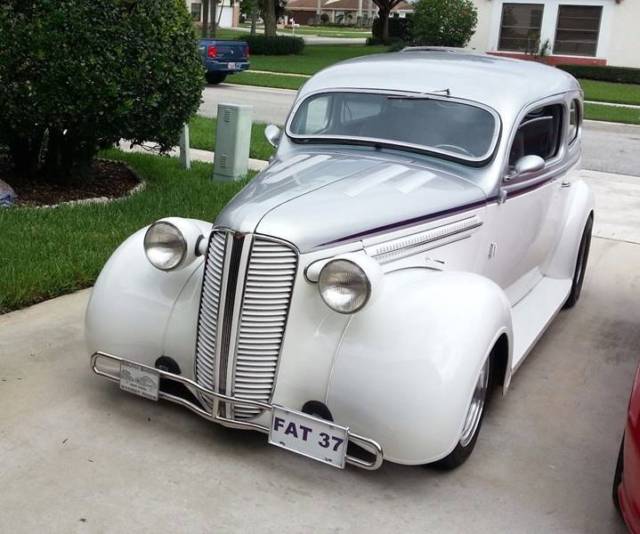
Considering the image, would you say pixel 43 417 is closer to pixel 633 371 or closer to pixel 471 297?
pixel 471 297

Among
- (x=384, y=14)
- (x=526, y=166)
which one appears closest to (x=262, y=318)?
(x=526, y=166)

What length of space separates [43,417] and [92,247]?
2377mm

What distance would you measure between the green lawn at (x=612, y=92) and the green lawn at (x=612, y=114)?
1688 millimetres

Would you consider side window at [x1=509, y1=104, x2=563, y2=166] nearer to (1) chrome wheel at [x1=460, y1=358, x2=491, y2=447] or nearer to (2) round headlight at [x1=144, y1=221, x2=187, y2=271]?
(1) chrome wheel at [x1=460, y1=358, x2=491, y2=447]

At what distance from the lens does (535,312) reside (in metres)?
4.96

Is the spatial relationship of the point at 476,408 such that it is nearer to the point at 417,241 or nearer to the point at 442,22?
the point at 417,241

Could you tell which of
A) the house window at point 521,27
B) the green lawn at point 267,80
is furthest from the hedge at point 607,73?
the green lawn at point 267,80

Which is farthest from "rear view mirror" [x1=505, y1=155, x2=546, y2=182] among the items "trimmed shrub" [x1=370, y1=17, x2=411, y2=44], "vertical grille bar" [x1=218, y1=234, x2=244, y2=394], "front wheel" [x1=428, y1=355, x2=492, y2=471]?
"trimmed shrub" [x1=370, y1=17, x2=411, y2=44]

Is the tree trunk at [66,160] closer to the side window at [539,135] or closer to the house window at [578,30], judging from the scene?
the side window at [539,135]

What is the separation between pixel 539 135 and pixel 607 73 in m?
24.9

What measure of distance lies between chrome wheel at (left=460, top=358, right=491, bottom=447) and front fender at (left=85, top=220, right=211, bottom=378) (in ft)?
4.04

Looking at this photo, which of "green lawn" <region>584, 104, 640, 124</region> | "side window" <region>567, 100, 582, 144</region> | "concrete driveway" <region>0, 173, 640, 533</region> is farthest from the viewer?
"green lawn" <region>584, 104, 640, 124</region>

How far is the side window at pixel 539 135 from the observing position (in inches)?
188

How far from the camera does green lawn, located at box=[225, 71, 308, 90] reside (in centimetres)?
2098
